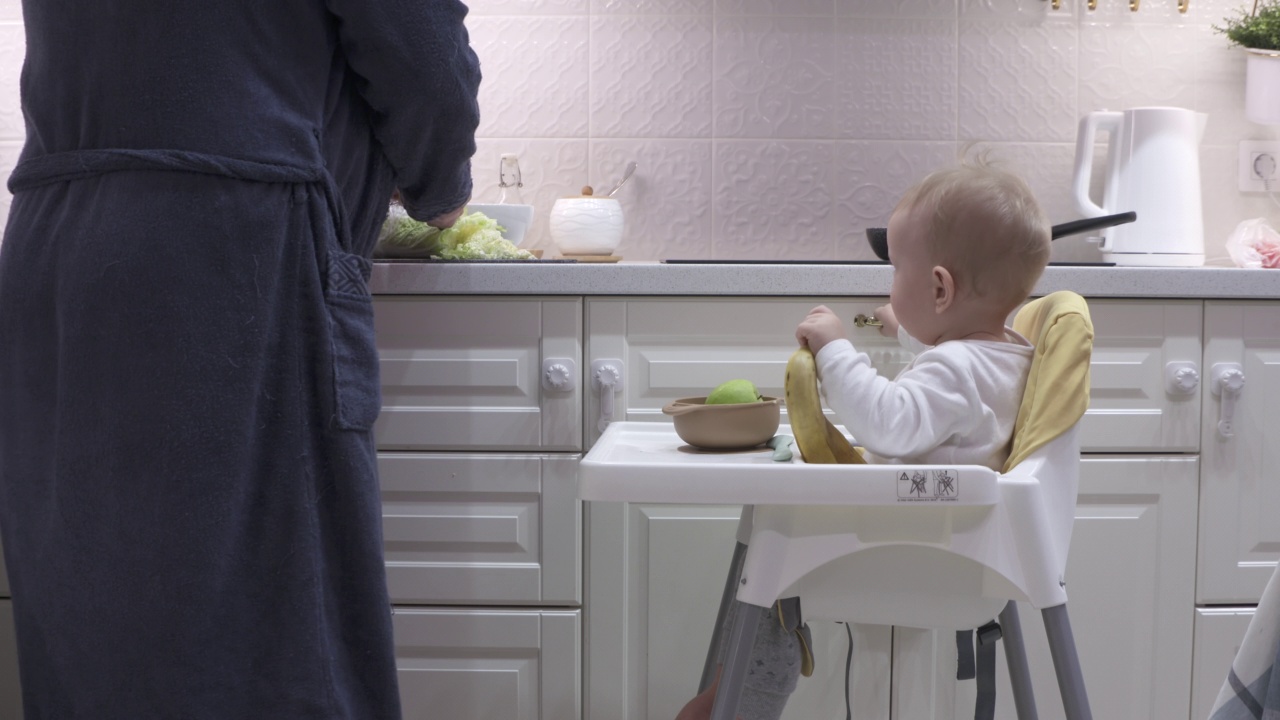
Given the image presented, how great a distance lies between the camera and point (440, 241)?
1534 millimetres

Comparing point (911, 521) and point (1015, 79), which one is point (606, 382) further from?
point (1015, 79)

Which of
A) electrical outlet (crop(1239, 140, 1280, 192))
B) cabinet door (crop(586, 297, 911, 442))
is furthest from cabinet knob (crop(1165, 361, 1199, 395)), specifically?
electrical outlet (crop(1239, 140, 1280, 192))

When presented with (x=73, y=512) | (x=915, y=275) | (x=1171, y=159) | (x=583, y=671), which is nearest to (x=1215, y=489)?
(x=1171, y=159)

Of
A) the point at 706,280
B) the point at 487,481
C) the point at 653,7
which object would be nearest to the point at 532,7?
the point at 653,7

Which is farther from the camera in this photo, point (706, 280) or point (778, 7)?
point (778, 7)

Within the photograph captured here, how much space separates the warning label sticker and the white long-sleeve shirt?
9 cm

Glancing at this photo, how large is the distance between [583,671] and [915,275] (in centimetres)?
78

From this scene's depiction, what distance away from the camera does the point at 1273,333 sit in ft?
4.78

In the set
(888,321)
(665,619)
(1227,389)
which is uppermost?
(888,321)

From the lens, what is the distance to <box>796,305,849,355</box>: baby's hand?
99cm

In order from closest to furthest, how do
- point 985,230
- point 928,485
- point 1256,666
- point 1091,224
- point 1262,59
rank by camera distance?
1. point 1256,666
2. point 928,485
3. point 985,230
4. point 1091,224
5. point 1262,59

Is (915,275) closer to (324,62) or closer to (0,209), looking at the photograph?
(324,62)

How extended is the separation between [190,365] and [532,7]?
4.23 ft

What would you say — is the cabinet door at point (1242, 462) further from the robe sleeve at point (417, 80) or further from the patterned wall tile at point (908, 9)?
the robe sleeve at point (417, 80)
